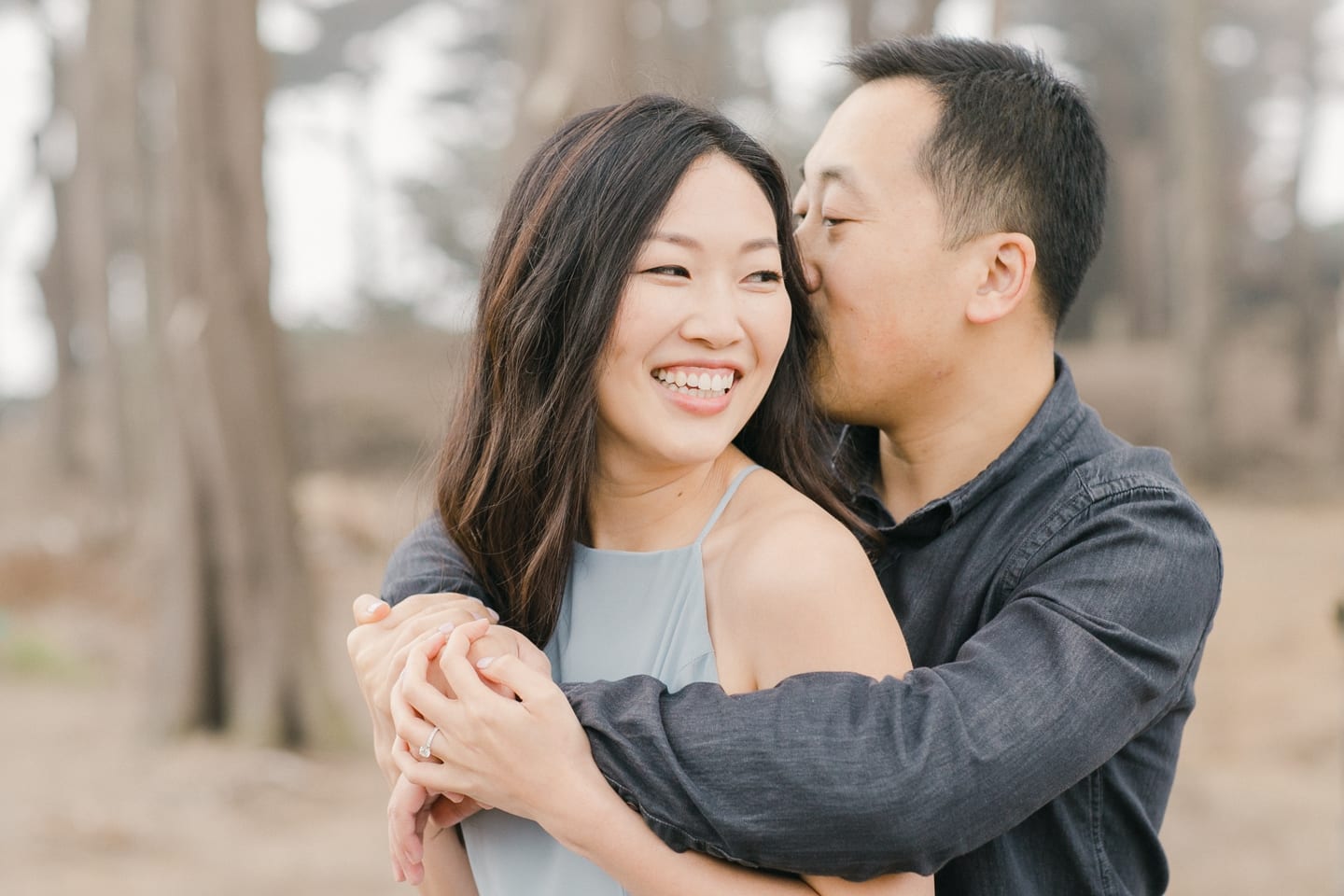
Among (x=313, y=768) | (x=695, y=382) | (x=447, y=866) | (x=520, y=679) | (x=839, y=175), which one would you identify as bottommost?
(x=313, y=768)

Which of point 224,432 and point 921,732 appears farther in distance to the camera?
point 224,432

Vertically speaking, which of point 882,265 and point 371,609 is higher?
point 882,265

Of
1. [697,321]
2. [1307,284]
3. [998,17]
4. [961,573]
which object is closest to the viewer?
[697,321]

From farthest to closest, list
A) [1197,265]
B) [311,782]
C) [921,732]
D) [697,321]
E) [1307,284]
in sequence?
1. [1307,284]
2. [1197,265]
3. [311,782]
4. [697,321]
5. [921,732]

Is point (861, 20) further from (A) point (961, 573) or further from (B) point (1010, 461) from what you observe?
(A) point (961, 573)

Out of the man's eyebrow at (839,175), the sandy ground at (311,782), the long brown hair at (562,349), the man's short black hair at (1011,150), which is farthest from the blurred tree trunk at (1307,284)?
the long brown hair at (562,349)

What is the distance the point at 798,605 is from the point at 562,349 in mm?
486

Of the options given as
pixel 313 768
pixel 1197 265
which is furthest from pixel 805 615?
pixel 1197 265

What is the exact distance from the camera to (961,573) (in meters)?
2.05

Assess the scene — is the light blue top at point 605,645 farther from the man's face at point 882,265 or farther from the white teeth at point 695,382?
the man's face at point 882,265

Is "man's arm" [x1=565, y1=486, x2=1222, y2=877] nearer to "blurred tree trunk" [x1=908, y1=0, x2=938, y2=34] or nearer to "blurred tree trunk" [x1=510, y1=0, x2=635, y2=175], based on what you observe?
"blurred tree trunk" [x1=510, y1=0, x2=635, y2=175]

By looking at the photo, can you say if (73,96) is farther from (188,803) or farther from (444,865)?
(444,865)

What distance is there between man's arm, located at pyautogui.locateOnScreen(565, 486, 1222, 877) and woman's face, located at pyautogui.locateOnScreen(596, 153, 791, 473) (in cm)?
37

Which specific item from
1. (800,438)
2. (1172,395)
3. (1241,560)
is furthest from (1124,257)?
(800,438)
